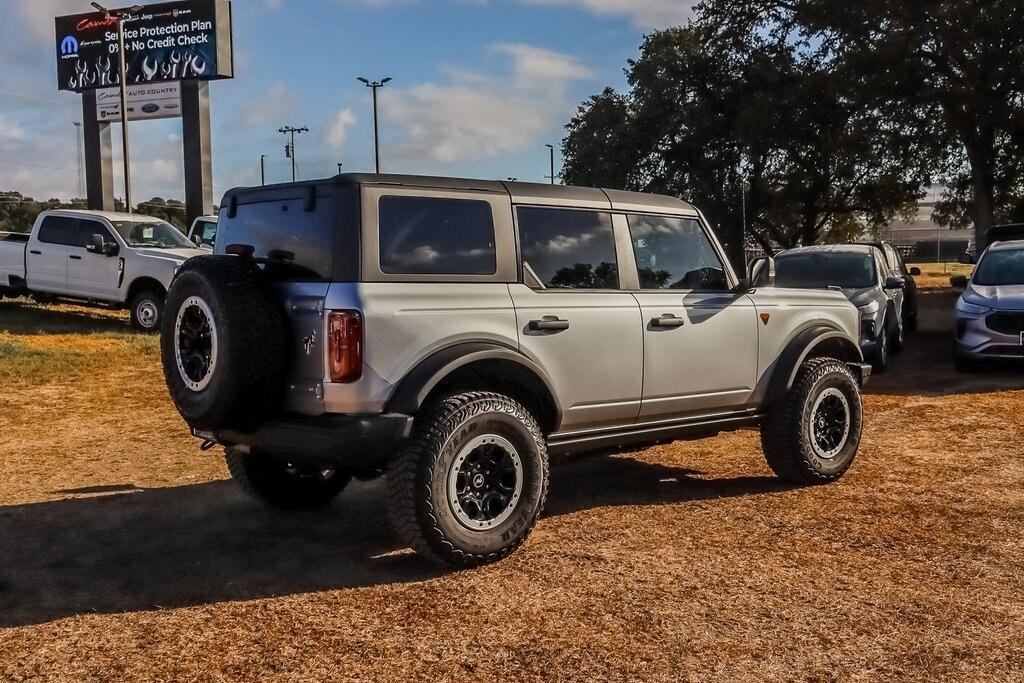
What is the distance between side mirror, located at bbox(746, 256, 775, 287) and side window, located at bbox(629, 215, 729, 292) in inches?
6.7

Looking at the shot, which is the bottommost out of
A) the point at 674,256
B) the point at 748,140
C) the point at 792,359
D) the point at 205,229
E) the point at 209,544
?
the point at 209,544

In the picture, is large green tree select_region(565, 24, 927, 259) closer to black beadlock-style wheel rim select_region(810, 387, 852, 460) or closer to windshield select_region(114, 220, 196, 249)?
windshield select_region(114, 220, 196, 249)

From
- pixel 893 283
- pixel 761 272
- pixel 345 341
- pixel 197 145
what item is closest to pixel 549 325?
pixel 345 341

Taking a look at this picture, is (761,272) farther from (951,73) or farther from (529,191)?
(951,73)

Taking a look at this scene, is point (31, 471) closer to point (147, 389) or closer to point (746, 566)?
point (147, 389)

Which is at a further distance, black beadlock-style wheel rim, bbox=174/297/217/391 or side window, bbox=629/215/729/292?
side window, bbox=629/215/729/292

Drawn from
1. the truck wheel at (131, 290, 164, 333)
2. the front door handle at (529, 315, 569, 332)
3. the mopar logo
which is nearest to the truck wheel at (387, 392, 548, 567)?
the front door handle at (529, 315, 569, 332)

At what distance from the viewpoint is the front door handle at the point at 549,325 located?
17.4 feet

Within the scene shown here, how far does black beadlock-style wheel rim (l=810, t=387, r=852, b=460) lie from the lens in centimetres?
679

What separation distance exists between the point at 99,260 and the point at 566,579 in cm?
1339

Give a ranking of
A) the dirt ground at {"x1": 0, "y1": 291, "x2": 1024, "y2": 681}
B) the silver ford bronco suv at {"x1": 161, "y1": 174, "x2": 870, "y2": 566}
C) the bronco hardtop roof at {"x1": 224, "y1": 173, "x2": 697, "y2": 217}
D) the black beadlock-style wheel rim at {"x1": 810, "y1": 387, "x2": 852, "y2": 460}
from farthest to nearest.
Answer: the black beadlock-style wheel rim at {"x1": 810, "y1": 387, "x2": 852, "y2": 460}
the bronco hardtop roof at {"x1": 224, "y1": 173, "x2": 697, "y2": 217}
the silver ford bronco suv at {"x1": 161, "y1": 174, "x2": 870, "y2": 566}
the dirt ground at {"x1": 0, "y1": 291, "x2": 1024, "y2": 681}

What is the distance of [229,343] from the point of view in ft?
15.5

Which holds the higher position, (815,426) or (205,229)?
(205,229)

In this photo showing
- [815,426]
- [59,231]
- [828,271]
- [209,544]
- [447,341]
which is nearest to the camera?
[447,341]
